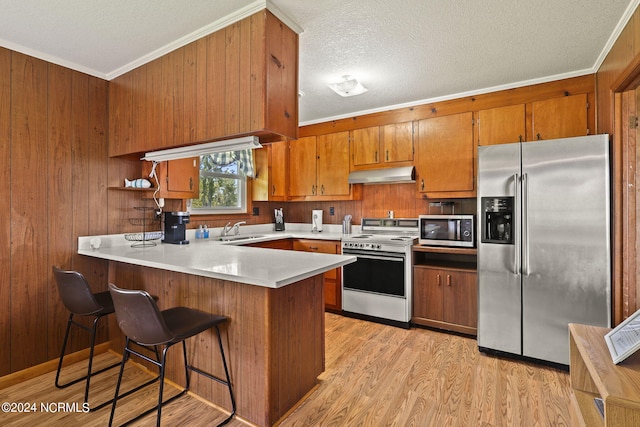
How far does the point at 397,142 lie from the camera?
368cm

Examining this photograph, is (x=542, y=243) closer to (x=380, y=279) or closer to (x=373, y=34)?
(x=380, y=279)

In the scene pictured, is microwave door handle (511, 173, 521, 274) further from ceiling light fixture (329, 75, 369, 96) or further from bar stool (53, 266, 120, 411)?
bar stool (53, 266, 120, 411)

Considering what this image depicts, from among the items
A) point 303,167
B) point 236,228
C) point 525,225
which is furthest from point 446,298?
point 236,228

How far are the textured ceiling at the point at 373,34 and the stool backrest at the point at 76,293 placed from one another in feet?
5.18

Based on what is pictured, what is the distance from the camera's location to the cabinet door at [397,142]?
361 cm

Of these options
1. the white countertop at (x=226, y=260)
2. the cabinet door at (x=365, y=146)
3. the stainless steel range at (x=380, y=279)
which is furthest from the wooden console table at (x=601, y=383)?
the cabinet door at (x=365, y=146)

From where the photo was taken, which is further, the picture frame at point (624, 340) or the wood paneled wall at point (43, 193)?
the wood paneled wall at point (43, 193)

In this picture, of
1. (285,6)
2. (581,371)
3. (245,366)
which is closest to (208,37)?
(285,6)

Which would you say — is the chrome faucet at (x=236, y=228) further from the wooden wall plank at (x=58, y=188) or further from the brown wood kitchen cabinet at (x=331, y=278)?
the wooden wall plank at (x=58, y=188)

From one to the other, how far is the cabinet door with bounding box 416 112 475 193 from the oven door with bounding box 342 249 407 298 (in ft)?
2.90

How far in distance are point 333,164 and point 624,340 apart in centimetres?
327

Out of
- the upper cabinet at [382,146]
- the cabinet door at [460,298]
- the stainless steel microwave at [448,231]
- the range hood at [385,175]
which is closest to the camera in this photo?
the cabinet door at [460,298]

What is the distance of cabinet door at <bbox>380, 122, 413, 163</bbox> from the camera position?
3610mm

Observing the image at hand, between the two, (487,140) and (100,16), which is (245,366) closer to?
(100,16)
